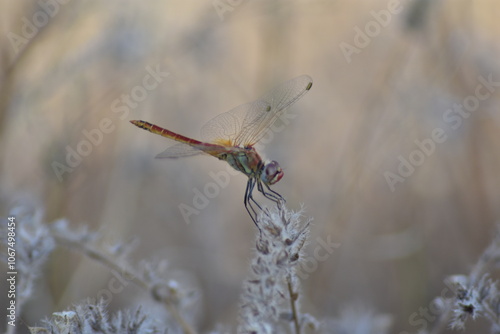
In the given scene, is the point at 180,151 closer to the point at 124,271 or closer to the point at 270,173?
the point at 270,173

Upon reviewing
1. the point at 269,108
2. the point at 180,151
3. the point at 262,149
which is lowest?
the point at 180,151

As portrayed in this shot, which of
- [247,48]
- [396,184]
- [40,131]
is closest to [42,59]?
[40,131]

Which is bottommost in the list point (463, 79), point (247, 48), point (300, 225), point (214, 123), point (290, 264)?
point (290, 264)

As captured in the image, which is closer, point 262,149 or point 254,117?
point 254,117

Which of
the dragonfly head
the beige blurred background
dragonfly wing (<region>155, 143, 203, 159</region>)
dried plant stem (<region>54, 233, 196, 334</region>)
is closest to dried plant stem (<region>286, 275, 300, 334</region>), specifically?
dried plant stem (<region>54, 233, 196, 334</region>)

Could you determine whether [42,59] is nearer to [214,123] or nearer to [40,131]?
[40,131]

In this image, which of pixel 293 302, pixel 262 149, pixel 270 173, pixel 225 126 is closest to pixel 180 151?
pixel 225 126

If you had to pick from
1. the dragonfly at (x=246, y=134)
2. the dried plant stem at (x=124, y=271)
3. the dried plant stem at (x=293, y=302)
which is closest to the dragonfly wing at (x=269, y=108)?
the dragonfly at (x=246, y=134)
